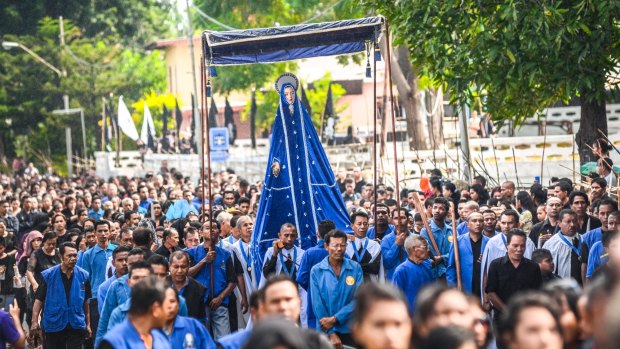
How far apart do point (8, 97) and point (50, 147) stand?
2.63 meters

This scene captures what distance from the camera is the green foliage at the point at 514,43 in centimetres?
1612

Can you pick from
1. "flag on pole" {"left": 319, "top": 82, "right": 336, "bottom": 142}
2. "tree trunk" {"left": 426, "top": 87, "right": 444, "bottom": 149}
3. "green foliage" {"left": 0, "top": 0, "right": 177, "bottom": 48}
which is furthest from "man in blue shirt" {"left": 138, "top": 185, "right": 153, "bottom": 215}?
"green foliage" {"left": 0, "top": 0, "right": 177, "bottom": 48}

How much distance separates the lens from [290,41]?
14523 mm

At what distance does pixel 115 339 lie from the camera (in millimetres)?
7883

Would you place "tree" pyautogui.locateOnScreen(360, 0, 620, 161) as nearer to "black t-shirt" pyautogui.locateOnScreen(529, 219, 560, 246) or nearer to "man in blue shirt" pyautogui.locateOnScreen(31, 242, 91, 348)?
"black t-shirt" pyautogui.locateOnScreen(529, 219, 560, 246)

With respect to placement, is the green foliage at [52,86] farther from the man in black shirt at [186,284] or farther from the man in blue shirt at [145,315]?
the man in blue shirt at [145,315]

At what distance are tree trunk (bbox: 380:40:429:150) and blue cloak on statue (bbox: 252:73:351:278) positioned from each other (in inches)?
820

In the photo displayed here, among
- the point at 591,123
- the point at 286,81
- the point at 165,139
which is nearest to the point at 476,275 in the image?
the point at 286,81

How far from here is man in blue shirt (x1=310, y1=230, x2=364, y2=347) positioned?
37.3 feet

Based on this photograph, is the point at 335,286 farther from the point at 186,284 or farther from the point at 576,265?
the point at 576,265

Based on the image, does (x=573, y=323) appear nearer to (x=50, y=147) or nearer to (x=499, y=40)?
(x=499, y=40)

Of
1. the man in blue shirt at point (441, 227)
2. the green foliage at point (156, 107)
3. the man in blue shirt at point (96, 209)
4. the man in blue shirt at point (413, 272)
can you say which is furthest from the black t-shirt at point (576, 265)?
the green foliage at point (156, 107)

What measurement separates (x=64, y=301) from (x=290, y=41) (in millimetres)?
3809

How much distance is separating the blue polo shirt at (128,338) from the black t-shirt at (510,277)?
4127mm
